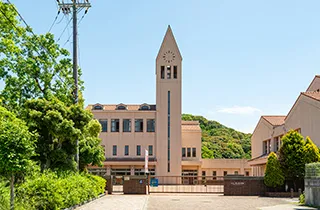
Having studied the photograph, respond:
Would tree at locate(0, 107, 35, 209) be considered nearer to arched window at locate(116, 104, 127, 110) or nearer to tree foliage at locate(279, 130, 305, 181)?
tree foliage at locate(279, 130, 305, 181)

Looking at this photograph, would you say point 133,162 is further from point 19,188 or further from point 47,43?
point 19,188

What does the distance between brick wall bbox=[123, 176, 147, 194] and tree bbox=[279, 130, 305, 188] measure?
9.42 metres

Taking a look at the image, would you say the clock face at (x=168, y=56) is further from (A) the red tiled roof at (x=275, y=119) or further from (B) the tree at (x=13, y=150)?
(B) the tree at (x=13, y=150)

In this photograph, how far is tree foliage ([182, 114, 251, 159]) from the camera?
89.0 meters

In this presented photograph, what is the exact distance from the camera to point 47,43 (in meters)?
30.2

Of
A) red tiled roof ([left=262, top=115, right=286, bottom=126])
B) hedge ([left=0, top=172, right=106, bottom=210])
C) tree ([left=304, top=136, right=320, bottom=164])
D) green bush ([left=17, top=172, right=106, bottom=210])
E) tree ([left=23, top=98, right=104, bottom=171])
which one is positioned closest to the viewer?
hedge ([left=0, top=172, right=106, bottom=210])

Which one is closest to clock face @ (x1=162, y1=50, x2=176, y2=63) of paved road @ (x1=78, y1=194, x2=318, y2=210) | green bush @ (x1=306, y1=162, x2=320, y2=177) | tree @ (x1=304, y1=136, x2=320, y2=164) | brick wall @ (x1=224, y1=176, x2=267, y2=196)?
brick wall @ (x1=224, y1=176, x2=267, y2=196)

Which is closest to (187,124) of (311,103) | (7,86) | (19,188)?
(311,103)

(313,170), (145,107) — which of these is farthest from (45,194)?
(145,107)

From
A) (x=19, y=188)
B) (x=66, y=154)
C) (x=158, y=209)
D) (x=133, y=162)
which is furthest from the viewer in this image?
(x=133, y=162)

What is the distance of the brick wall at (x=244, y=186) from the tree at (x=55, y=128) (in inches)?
486

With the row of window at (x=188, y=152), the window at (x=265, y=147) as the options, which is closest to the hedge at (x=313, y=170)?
the window at (x=265, y=147)

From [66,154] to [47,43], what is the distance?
10.2m

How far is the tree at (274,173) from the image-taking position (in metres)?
29.8
